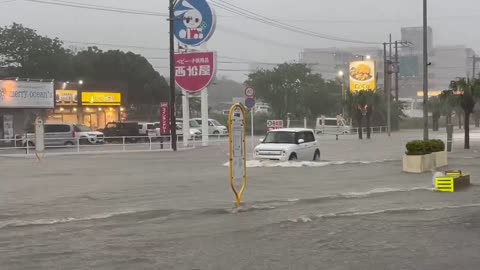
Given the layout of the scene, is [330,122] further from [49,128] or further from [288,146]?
[288,146]

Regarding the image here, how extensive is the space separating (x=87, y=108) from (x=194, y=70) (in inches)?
826

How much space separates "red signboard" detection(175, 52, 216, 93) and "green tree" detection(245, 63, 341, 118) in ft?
152

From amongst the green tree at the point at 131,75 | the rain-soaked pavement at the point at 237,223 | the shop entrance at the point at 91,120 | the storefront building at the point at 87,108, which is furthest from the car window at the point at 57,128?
the green tree at the point at 131,75

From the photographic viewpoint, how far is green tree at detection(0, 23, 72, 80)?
7638 cm

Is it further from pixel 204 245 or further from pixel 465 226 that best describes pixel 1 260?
pixel 465 226

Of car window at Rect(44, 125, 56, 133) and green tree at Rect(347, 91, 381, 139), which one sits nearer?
car window at Rect(44, 125, 56, 133)

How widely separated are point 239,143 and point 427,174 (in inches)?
363

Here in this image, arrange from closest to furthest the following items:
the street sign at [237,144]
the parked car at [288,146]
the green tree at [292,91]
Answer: the street sign at [237,144] < the parked car at [288,146] < the green tree at [292,91]

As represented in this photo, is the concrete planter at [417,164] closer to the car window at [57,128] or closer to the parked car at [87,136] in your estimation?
the parked car at [87,136]

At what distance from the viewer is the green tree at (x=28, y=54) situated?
251ft

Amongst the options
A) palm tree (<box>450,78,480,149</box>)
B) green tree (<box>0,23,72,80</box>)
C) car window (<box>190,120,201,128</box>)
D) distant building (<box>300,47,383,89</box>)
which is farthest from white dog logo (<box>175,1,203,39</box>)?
distant building (<box>300,47,383,89</box>)

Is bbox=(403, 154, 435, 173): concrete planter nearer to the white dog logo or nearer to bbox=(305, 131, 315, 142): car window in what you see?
bbox=(305, 131, 315, 142): car window

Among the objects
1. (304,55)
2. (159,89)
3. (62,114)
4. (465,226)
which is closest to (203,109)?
(62,114)

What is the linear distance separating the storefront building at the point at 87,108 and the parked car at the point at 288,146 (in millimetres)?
31423
